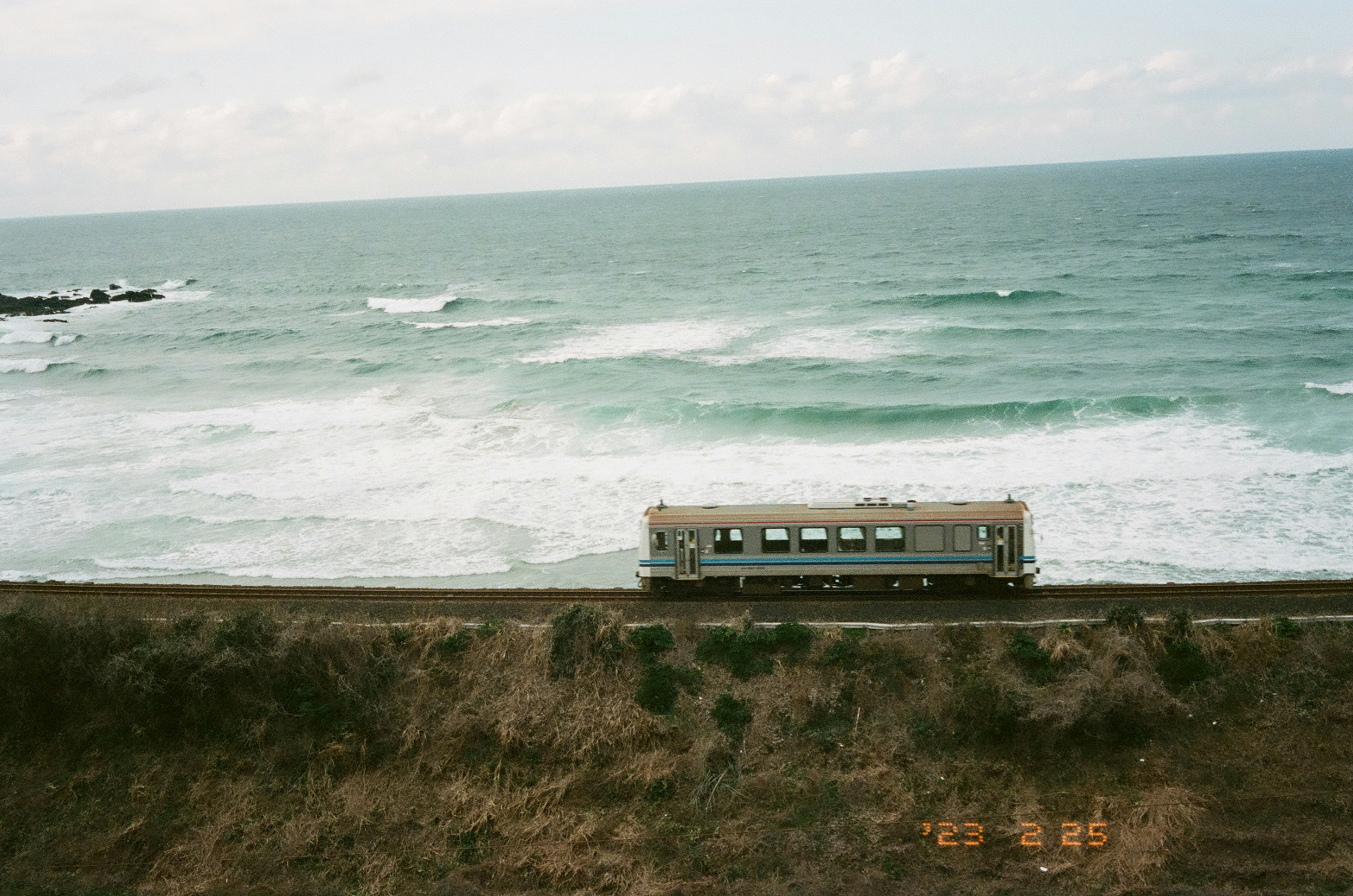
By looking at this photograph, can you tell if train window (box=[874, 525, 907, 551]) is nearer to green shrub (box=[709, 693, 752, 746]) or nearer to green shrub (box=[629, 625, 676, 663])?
green shrub (box=[629, 625, 676, 663])

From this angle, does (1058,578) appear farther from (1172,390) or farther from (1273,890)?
(1172,390)

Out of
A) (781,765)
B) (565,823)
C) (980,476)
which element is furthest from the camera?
A: (980,476)

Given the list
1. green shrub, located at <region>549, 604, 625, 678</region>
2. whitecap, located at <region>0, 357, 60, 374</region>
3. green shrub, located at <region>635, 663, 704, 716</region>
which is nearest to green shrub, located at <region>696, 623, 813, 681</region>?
green shrub, located at <region>635, 663, 704, 716</region>

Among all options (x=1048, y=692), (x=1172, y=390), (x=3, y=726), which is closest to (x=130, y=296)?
(x=3, y=726)

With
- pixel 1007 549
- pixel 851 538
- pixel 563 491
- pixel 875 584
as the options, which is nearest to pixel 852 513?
pixel 851 538

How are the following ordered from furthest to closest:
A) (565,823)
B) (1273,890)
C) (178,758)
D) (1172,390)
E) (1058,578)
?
(1172,390), (1058,578), (178,758), (565,823), (1273,890)
